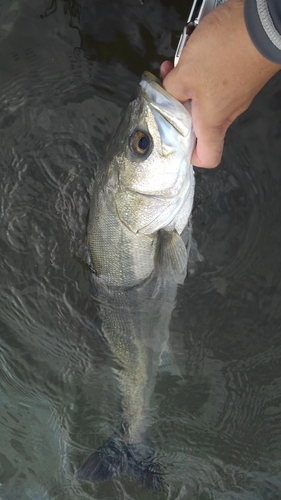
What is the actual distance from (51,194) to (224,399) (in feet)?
6.31

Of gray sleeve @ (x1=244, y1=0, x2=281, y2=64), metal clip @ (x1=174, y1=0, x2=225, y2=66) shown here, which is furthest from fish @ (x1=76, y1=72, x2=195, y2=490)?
gray sleeve @ (x1=244, y1=0, x2=281, y2=64)

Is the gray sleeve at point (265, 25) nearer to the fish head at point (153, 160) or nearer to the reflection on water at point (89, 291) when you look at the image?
the fish head at point (153, 160)

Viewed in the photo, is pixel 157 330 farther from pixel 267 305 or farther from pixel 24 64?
pixel 24 64

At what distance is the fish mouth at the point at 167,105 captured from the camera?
2.07 meters

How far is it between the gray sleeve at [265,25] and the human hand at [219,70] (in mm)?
37

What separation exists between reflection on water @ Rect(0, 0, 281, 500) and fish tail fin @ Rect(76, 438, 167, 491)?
0.14 m

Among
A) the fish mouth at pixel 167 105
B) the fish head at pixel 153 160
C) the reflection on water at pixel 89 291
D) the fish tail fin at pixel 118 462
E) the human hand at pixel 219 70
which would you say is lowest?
the fish tail fin at pixel 118 462

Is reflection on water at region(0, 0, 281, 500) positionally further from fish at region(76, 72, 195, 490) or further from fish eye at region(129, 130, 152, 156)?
fish eye at region(129, 130, 152, 156)

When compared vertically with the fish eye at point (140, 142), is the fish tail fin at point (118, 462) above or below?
below

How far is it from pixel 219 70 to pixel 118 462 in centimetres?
247

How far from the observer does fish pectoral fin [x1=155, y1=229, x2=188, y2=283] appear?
2486 mm

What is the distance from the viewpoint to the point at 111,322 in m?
2.77

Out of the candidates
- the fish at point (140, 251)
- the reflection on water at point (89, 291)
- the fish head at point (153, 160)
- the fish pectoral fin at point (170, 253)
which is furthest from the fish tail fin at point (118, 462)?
the fish head at point (153, 160)

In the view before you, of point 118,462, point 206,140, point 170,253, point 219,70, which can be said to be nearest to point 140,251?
point 170,253
